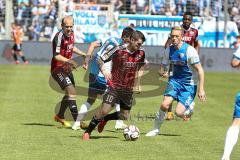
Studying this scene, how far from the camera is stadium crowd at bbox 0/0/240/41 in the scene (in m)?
38.6

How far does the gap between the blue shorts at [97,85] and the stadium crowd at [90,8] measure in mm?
23058

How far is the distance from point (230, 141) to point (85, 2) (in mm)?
28610

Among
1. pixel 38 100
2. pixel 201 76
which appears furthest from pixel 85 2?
pixel 201 76

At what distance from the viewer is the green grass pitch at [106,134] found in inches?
474

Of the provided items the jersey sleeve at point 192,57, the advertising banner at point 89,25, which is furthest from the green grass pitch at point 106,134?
the advertising banner at point 89,25

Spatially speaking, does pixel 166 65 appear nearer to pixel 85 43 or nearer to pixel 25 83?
pixel 25 83

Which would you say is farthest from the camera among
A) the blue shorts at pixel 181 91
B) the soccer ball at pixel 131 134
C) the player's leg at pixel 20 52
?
the player's leg at pixel 20 52

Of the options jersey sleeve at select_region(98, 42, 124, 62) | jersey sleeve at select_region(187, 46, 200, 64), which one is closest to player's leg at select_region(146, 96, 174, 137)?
jersey sleeve at select_region(187, 46, 200, 64)

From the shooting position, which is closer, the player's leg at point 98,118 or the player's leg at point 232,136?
the player's leg at point 232,136

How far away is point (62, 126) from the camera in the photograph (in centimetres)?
1608

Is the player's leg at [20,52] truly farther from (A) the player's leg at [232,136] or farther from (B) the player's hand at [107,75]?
(A) the player's leg at [232,136]

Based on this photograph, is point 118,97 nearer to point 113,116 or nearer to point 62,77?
point 113,116

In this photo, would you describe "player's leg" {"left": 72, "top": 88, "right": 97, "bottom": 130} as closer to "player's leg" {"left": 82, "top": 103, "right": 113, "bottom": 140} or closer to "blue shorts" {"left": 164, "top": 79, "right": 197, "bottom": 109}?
"player's leg" {"left": 82, "top": 103, "right": 113, "bottom": 140}

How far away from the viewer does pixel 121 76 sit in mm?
14359
